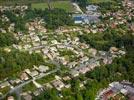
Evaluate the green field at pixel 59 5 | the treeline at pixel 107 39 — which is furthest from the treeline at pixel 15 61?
the green field at pixel 59 5

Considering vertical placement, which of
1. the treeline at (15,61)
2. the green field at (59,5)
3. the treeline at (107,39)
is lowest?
the treeline at (107,39)

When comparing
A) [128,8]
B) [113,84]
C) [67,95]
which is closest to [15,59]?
[67,95]

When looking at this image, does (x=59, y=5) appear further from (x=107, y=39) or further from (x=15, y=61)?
(x=15, y=61)

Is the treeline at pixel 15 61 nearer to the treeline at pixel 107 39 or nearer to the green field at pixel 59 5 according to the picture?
the treeline at pixel 107 39

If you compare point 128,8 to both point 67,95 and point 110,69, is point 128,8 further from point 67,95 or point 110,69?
point 67,95

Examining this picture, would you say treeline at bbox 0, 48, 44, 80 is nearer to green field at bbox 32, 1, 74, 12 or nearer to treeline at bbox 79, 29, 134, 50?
treeline at bbox 79, 29, 134, 50

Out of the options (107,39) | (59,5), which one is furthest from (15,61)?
(59,5)

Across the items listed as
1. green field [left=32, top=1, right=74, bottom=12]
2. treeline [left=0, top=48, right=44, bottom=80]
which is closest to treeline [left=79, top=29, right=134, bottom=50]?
treeline [left=0, top=48, right=44, bottom=80]

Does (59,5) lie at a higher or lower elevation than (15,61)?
higher
